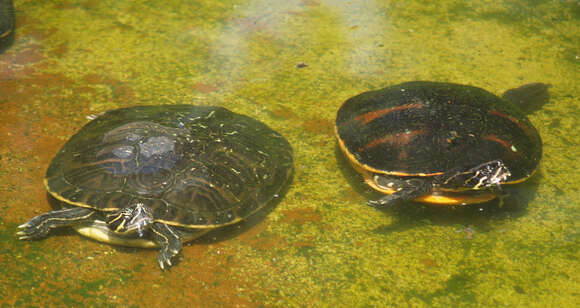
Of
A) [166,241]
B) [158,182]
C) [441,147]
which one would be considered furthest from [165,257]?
[441,147]

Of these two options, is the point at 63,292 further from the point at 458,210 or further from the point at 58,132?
the point at 458,210

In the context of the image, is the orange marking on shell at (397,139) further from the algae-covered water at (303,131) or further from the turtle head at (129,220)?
the turtle head at (129,220)

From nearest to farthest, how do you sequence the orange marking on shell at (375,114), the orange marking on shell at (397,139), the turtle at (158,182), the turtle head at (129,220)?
the turtle head at (129,220) < the turtle at (158,182) < the orange marking on shell at (397,139) < the orange marking on shell at (375,114)

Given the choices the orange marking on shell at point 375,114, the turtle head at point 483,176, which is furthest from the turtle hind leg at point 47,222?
the turtle head at point 483,176

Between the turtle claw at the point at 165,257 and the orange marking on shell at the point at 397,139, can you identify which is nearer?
the turtle claw at the point at 165,257

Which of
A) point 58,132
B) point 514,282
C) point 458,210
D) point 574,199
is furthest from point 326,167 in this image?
point 58,132

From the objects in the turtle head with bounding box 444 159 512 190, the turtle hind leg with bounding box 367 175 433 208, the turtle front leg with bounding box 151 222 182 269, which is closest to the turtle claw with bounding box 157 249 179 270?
the turtle front leg with bounding box 151 222 182 269

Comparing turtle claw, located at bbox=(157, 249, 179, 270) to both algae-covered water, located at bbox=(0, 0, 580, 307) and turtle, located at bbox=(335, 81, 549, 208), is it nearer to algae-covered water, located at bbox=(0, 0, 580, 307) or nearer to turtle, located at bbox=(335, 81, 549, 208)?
algae-covered water, located at bbox=(0, 0, 580, 307)
